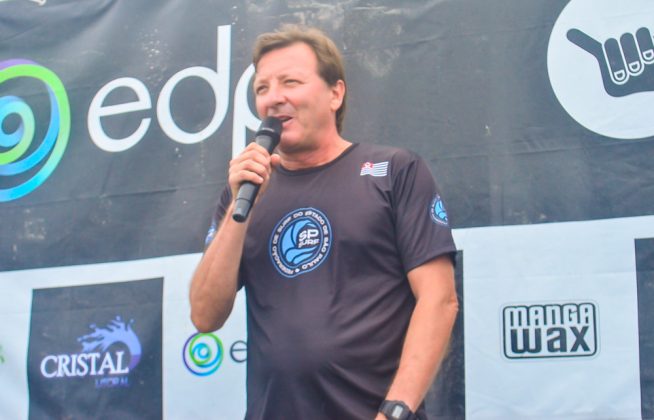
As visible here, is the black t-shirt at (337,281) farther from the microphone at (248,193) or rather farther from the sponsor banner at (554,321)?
the sponsor banner at (554,321)

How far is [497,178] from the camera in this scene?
8.63ft

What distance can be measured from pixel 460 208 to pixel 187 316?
90cm

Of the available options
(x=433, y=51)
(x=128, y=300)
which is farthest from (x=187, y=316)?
(x=433, y=51)

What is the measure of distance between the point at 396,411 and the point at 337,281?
30 centimetres

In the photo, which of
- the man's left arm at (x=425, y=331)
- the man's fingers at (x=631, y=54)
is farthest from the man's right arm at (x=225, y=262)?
the man's fingers at (x=631, y=54)

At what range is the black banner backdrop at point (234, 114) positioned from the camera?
2586mm

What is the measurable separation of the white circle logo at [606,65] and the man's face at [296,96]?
73 cm

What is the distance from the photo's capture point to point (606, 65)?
2592 millimetres

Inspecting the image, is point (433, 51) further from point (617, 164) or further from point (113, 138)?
point (113, 138)

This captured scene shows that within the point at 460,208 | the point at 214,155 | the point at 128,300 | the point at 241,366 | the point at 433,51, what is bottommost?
the point at 241,366

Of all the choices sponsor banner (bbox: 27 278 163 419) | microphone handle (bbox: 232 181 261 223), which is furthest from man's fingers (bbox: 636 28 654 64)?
sponsor banner (bbox: 27 278 163 419)

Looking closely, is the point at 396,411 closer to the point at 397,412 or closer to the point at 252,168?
the point at 397,412

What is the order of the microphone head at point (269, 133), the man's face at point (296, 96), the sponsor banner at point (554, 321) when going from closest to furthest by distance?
the microphone head at point (269, 133) < the man's face at point (296, 96) < the sponsor banner at point (554, 321)

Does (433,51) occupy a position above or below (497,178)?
above
